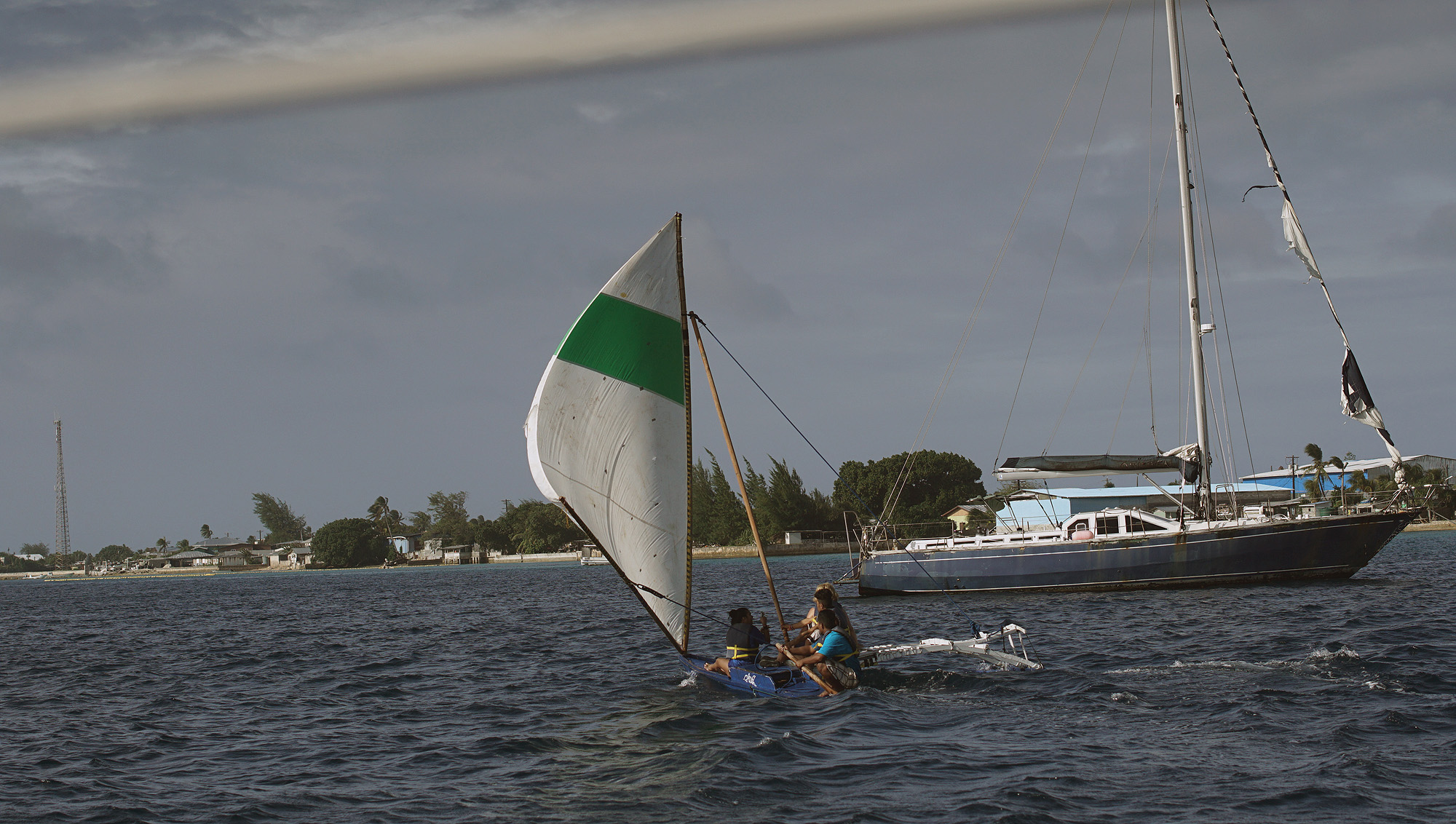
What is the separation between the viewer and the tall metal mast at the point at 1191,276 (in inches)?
1491

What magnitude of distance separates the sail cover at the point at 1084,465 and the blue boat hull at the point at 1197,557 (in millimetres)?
3750

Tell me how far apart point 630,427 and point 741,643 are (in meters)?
4.55

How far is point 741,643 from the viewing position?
19.5 meters

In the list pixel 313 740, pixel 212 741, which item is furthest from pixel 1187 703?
pixel 212 741

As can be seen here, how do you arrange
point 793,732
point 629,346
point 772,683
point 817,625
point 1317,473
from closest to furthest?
point 793,732, point 629,346, point 772,683, point 817,625, point 1317,473

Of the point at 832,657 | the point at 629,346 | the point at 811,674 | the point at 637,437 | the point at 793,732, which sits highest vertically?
the point at 629,346

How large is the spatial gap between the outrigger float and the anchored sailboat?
19.6 meters

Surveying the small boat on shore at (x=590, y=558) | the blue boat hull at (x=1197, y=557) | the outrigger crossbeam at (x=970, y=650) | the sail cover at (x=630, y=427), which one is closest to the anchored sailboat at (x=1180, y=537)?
the blue boat hull at (x=1197, y=557)

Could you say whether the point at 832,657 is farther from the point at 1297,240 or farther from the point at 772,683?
the point at 1297,240

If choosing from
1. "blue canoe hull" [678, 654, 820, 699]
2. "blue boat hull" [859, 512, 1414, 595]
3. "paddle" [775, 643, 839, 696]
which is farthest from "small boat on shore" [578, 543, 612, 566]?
"paddle" [775, 643, 839, 696]

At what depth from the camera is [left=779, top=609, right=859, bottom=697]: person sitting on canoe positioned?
18562 millimetres

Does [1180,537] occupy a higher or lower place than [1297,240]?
lower

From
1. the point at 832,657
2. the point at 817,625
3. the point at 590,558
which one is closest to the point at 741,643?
the point at 817,625

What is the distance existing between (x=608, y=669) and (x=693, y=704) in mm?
6312
